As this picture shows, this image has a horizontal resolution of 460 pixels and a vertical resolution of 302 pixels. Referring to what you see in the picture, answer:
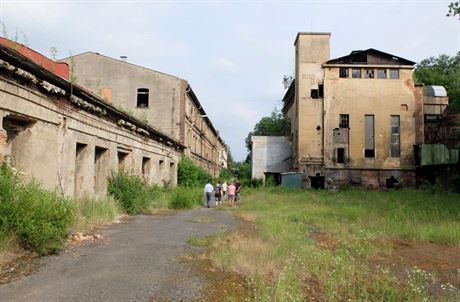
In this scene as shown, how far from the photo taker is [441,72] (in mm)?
51688

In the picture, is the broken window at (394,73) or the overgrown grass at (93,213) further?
the broken window at (394,73)

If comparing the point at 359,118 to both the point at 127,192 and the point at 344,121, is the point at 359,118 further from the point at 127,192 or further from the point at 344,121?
the point at 127,192

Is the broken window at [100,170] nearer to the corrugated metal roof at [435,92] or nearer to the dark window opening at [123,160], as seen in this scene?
the dark window opening at [123,160]

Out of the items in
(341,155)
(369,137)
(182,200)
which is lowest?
(182,200)

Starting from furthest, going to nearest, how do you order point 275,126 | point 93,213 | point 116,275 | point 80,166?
point 275,126
point 80,166
point 93,213
point 116,275

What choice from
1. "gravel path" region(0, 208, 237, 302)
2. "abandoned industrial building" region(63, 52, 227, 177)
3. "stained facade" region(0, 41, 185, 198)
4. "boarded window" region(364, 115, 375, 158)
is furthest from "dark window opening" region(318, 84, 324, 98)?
"gravel path" region(0, 208, 237, 302)

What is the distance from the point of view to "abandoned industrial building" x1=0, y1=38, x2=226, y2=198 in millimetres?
9602

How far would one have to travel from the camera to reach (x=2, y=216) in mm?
7184

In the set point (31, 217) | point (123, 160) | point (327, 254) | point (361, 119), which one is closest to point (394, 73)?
point (361, 119)

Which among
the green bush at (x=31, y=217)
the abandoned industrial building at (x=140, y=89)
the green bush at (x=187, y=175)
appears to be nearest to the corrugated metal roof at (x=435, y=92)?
the abandoned industrial building at (x=140, y=89)

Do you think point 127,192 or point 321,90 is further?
point 321,90

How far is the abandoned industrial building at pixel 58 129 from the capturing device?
9.60 m

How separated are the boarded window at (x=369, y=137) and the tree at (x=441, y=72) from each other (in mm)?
10714

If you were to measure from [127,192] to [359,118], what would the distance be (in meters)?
25.2
